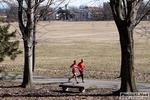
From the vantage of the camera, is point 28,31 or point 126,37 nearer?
point 126,37

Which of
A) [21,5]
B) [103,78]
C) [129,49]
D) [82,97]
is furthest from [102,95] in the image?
[103,78]

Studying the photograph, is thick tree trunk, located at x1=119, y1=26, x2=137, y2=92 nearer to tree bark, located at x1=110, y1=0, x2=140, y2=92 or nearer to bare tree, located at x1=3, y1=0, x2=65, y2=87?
tree bark, located at x1=110, y1=0, x2=140, y2=92

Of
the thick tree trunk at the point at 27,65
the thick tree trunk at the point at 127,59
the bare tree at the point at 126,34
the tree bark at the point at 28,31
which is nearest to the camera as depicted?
the bare tree at the point at 126,34

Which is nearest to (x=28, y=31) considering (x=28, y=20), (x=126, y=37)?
(x=28, y=20)

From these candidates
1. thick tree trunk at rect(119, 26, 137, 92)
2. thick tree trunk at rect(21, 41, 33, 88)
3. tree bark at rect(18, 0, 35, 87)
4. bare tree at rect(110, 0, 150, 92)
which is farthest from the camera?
thick tree trunk at rect(21, 41, 33, 88)

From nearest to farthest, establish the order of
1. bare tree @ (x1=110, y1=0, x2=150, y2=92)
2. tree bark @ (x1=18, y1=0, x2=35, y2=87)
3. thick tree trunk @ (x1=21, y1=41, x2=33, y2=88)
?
bare tree @ (x1=110, y1=0, x2=150, y2=92) → tree bark @ (x1=18, y1=0, x2=35, y2=87) → thick tree trunk @ (x1=21, y1=41, x2=33, y2=88)

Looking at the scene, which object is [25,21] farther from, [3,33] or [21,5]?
[3,33]

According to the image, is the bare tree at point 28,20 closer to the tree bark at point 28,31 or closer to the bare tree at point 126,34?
Result: the tree bark at point 28,31

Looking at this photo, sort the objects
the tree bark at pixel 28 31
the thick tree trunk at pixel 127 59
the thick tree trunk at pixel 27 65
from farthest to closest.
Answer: the thick tree trunk at pixel 27 65, the tree bark at pixel 28 31, the thick tree trunk at pixel 127 59

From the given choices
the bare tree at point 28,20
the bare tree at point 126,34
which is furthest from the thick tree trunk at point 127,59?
the bare tree at point 28,20

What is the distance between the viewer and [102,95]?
1245 centimetres

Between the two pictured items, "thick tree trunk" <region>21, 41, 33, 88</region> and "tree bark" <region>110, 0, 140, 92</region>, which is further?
"thick tree trunk" <region>21, 41, 33, 88</region>

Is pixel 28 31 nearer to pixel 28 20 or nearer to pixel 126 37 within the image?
pixel 28 20

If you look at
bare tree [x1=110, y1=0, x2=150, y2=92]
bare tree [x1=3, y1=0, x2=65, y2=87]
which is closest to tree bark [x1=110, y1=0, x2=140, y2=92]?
bare tree [x1=110, y1=0, x2=150, y2=92]
